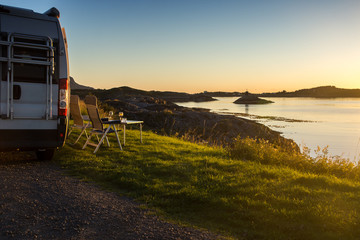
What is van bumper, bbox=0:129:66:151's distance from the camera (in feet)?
21.0

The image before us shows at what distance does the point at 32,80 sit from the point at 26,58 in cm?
48

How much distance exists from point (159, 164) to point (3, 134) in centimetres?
366

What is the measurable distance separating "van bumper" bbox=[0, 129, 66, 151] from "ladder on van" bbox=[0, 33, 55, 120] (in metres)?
0.35

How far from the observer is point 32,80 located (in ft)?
21.5

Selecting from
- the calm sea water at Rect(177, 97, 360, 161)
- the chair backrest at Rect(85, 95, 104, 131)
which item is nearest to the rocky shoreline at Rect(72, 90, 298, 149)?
the calm sea water at Rect(177, 97, 360, 161)

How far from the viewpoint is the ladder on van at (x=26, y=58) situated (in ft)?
20.6

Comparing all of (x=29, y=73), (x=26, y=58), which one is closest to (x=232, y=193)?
(x=29, y=73)

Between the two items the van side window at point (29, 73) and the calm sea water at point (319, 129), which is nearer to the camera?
the van side window at point (29, 73)

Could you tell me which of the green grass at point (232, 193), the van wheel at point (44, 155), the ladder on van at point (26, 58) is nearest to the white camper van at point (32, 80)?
the ladder on van at point (26, 58)

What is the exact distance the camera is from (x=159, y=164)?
26.1 feet

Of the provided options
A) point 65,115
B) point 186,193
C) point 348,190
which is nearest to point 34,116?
point 65,115

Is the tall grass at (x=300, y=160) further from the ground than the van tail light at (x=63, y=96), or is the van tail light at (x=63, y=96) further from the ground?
the van tail light at (x=63, y=96)

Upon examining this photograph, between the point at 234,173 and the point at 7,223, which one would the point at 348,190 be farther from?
the point at 7,223

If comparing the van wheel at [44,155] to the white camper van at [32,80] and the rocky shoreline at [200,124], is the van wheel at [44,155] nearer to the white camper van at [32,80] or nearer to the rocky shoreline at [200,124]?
the white camper van at [32,80]
